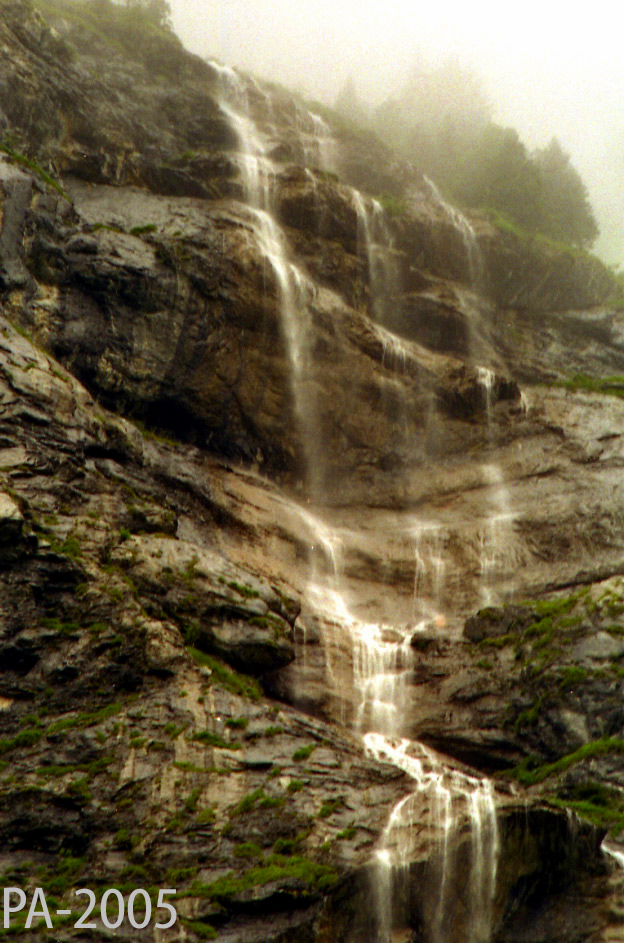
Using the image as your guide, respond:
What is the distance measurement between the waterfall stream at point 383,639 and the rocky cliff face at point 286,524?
0.09 meters

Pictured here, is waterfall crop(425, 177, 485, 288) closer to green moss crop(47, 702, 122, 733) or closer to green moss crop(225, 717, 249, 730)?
green moss crop(225, 717, 249, 730)

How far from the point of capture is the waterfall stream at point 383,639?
45.7 feet

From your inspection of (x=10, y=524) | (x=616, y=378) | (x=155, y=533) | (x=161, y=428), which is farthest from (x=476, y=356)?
(x=10, y=524)

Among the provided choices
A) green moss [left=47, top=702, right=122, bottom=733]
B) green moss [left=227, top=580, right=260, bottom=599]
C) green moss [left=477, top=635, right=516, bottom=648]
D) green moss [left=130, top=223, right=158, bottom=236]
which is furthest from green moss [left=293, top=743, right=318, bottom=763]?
green moss [left=130, top=223, right=158, bottom=236]

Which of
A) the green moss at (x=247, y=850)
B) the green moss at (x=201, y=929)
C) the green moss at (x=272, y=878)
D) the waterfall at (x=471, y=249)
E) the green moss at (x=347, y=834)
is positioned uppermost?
the waterfall at (x=471, y=249)

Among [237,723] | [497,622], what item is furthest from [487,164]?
[237,723]

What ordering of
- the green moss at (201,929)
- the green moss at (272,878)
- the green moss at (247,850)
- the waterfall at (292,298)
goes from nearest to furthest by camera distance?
the green moss at (201,929), the green moss at (272,878), the green moss at (247,850), the waterfall at (292,298)

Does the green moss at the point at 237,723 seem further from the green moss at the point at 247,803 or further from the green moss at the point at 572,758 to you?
the green moss at the point at 572,758

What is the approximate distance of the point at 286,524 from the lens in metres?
25.6

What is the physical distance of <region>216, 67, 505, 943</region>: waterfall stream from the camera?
13930 millimetres

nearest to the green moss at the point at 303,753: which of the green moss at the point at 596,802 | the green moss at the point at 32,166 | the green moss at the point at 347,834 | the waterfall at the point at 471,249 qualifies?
the green moss at the point at 347,834

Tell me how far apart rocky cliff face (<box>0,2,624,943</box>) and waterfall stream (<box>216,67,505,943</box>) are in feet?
0.28

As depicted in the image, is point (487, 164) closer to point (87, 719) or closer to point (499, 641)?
point (499, 641)

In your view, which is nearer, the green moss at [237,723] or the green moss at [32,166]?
the green moss at [237,723]
